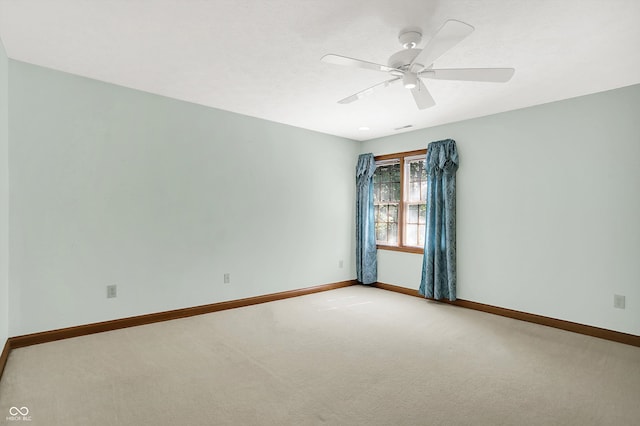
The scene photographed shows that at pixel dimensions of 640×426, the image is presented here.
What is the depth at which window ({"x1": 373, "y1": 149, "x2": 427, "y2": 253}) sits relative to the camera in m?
5.30

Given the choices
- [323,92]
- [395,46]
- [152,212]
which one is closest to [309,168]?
[323,92]

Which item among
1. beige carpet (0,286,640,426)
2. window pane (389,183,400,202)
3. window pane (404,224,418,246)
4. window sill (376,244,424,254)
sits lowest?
beige carpet (0,286,640,426)

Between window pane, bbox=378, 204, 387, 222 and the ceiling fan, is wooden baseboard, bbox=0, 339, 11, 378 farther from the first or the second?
window pane, bbox=378, 204, 387, 222

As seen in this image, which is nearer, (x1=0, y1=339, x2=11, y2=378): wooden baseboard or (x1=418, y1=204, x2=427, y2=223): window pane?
(x1=0, y1=339, x2=11, y2=378): wooden baseboard

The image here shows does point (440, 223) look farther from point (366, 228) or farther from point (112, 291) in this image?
point (112, 291)

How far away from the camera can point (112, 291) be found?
3482 mm

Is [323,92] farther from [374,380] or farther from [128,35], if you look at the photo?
[374,380]

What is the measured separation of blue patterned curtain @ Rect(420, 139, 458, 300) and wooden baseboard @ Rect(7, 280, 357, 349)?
1.90m

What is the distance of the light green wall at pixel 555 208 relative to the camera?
134 inches

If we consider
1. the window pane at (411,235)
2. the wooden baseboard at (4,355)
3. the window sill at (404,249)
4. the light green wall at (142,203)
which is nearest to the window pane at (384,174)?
the window pane at (411,235)

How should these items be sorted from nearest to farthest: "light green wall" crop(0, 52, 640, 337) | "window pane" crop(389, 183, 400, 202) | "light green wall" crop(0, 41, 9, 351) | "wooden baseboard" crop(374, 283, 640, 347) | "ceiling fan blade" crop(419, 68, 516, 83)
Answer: "ceiling fan blade" crop(419, 68, 516, 83) → "light green wall" crop(0, 41, 9, 351) → "light green wall" crop(0, 52, 640, 337) → "wooden baseboard" crop(374, 283, 640, 347) → "window pane" crop(389, 183, 400, 202)

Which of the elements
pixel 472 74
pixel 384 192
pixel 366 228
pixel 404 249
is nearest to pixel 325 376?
pixel 472 74

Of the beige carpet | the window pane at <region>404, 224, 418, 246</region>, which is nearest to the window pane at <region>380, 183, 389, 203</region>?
the window pane at <region>404, 224, 418, 246</region>

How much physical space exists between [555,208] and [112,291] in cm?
496
